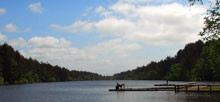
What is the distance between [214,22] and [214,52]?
4.38m

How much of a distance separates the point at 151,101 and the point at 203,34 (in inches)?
706

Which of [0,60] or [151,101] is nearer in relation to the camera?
[151,101]

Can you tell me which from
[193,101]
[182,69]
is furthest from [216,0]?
[182,69]

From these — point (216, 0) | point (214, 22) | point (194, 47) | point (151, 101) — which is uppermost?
point (194, 47)

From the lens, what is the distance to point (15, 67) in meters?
148

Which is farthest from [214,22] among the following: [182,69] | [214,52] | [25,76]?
[182,69]

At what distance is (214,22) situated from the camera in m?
25.4

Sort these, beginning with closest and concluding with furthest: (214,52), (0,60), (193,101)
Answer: (214,52)
(193,101)
(0,60)

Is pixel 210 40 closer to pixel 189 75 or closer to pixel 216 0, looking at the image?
Answer: pixel 216 0

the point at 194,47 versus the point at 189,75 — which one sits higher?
the point at 194,47

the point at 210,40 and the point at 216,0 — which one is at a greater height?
the point at 216,0

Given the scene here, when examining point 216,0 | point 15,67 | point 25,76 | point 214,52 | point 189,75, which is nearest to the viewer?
point 216,0

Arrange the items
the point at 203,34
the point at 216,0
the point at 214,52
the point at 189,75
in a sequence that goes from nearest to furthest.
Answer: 1. the point at 216,0
2. the point at 203,34
3. the point at 214,52
4. the point at 189,75

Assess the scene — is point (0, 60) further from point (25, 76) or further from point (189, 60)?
point (189, 60)
